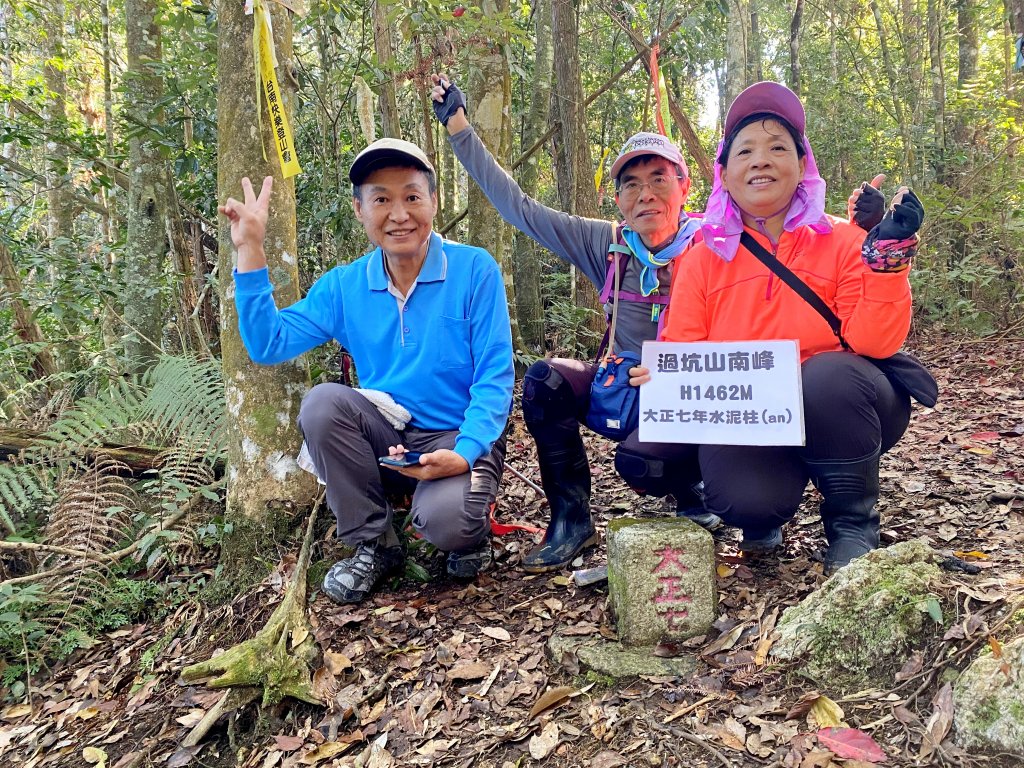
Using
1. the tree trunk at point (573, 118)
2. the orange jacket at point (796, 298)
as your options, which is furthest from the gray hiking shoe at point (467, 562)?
the tree trunk at point (573, 118)

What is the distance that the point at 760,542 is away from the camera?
315 centimetres

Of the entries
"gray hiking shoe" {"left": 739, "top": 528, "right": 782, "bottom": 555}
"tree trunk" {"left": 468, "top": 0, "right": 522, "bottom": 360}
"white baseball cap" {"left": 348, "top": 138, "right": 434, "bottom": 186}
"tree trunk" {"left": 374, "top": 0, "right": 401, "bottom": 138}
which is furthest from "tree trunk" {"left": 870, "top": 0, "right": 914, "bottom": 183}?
"white baseball cap" {"left": 348, "top": 138, "right": 434, "bottom": 186}

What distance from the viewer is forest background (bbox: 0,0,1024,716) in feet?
11.3

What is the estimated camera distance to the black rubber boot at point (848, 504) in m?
2.74

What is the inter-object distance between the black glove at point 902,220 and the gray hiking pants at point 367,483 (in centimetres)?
188

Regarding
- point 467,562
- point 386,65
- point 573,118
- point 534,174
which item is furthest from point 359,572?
point 534,174

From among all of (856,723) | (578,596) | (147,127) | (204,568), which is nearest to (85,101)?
(147,127)

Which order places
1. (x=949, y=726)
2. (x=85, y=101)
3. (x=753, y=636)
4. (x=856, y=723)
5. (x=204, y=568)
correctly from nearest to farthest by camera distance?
(x=949, y=726) < (x=856, y=723) < (x=753, y=636) < (x=204, y=568) < (x=85, y=101)

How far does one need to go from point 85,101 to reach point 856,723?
17122 millimetres

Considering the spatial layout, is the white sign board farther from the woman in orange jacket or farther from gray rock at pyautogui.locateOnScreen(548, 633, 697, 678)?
gray rock at pyautogui.locateOnScreen(548, 633, 697, 678)

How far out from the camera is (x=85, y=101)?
46.4ft

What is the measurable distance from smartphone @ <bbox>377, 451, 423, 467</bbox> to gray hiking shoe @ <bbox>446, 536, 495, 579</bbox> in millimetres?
528

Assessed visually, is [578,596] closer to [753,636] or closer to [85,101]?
[753,636]

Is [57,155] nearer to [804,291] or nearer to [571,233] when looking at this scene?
[571,233]
